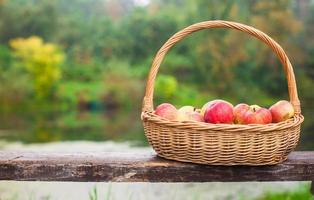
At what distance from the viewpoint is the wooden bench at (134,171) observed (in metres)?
1.44

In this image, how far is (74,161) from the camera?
57.8 inches

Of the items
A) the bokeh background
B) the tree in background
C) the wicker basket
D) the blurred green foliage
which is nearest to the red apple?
the wicker basket

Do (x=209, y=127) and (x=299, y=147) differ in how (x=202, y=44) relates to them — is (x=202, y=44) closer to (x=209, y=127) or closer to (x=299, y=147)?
(x=299, y=147)

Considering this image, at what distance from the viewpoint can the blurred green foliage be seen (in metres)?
14.3

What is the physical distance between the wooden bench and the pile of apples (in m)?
0.12

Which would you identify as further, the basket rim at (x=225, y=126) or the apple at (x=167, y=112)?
the apple at (x=167, y=112)

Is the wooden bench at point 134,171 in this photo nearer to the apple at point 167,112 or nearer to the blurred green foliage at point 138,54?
the apple at point 167,112

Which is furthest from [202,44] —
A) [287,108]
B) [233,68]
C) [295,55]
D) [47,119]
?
[287,108]

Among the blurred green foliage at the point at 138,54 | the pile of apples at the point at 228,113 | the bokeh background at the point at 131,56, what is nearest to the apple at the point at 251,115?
the pile of apples at the point at 228,113

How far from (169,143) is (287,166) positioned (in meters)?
0.32

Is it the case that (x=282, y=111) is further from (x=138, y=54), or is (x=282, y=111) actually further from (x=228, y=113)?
(x=138, y=54)

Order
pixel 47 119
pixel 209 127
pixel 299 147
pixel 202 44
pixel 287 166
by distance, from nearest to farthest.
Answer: pixel 209 127, pixel 287 166, pixel 299 147, pixel 47 119, pixel 202 44

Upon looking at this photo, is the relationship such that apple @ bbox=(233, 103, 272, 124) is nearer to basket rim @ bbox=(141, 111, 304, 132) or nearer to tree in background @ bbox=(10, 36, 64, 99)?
basket rim @ bbox=(141, 111, 304, 132)

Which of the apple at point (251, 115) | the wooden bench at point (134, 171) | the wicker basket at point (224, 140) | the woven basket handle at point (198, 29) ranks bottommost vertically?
the wooden bench at point (134, 171)
